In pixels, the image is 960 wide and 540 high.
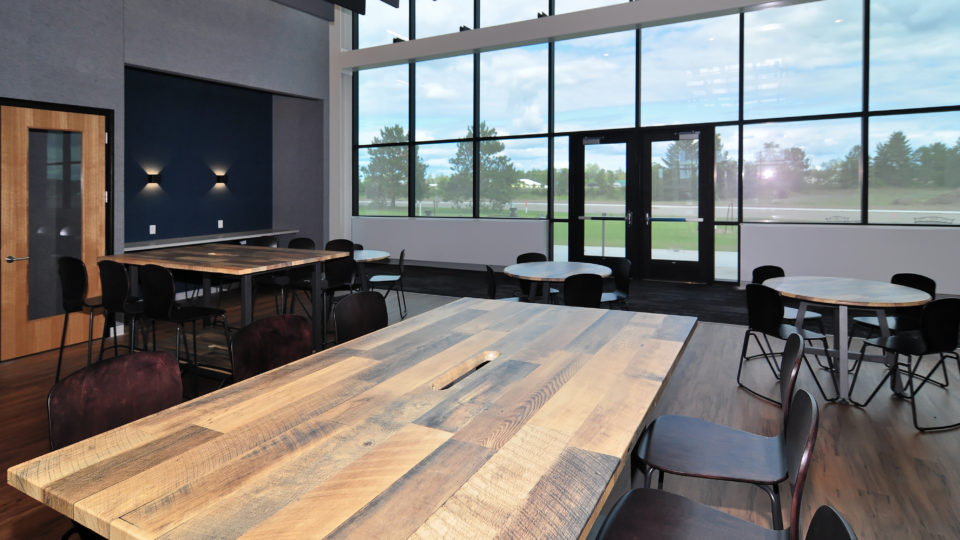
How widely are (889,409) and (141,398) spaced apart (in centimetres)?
433

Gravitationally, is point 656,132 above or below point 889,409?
above

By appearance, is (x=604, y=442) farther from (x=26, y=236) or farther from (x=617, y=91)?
(x=617, y=91)

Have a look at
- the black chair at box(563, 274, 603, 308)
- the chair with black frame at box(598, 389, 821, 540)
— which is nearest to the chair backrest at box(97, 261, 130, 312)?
the black chair at box(563, 274, 603, 308)

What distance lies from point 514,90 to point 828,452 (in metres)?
8.08

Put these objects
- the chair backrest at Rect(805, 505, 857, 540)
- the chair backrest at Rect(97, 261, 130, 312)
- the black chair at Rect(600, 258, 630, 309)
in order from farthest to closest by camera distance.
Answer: the black chair at Rect(600, 258, 630, 309), the chair backrest at Rect(97, 261, 130, 312), the chair backrest at Rect(805, 505, 857, 540)

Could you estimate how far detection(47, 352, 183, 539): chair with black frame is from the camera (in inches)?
64.3

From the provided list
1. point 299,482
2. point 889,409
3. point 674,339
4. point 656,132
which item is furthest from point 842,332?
point 656,132

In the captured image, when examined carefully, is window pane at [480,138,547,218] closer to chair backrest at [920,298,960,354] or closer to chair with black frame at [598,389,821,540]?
chair backrest at [920,298,960,354]

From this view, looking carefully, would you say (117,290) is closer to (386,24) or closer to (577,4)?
(577,4)

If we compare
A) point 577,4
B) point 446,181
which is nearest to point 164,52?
point 446,181

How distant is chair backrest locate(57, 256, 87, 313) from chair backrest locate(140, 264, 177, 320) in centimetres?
52

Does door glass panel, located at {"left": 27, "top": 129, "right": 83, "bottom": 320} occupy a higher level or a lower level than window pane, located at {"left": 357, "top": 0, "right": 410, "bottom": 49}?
lower

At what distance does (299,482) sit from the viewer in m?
1.18

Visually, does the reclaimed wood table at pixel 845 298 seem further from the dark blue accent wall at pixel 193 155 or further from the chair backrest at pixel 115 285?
the dark blue accent wall at pixel 193 155
